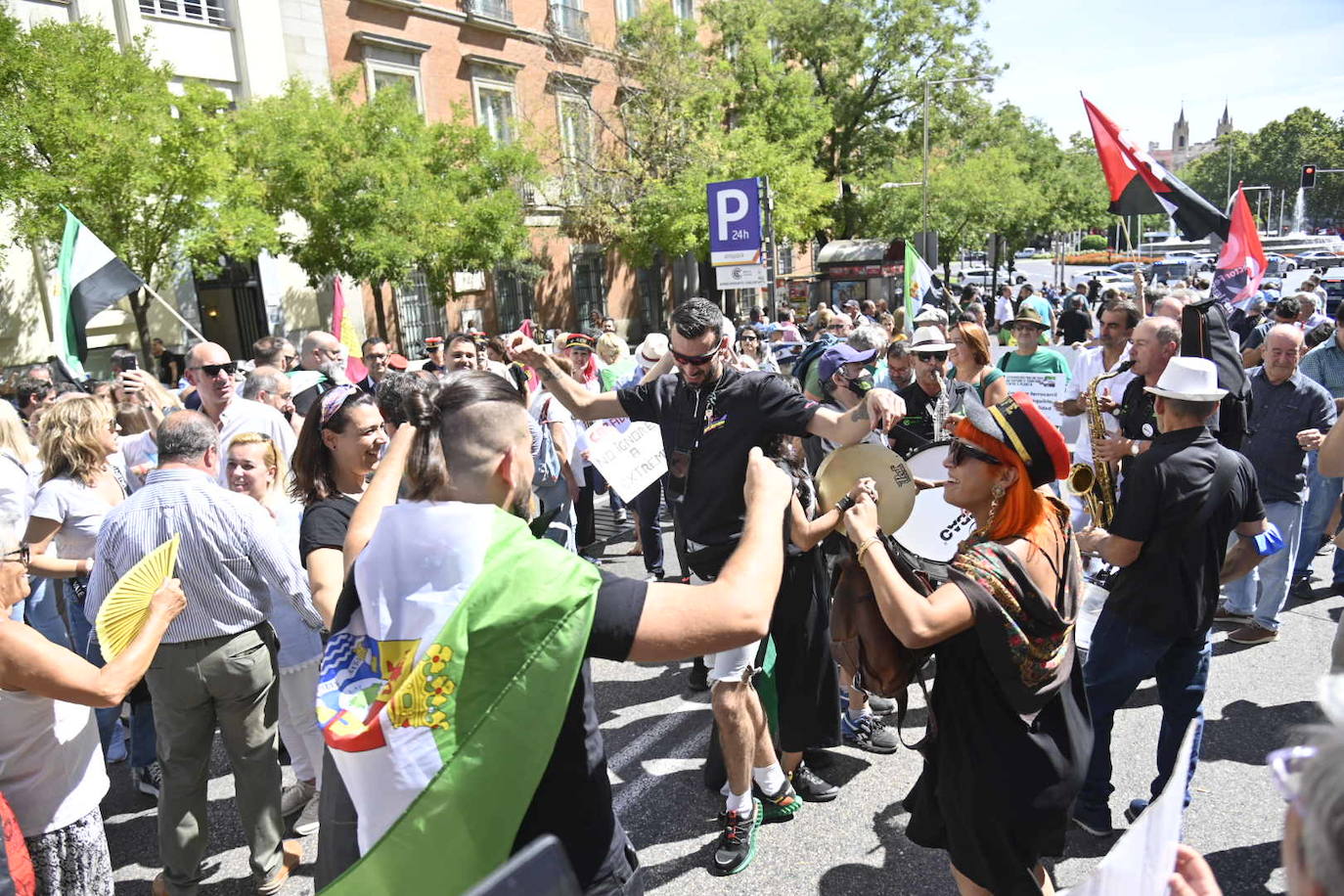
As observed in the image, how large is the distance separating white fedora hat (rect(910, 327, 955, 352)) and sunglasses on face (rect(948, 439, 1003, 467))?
3334mm

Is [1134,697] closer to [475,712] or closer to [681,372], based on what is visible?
[681,372]

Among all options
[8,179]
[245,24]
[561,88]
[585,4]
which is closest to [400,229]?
[245,24]

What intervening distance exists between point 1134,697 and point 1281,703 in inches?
28.7

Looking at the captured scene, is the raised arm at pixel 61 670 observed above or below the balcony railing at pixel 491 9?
below

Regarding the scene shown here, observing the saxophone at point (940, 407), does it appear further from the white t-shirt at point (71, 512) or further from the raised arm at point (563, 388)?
the white t-shirt at point (71, 512)

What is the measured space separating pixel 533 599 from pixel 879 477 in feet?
5.62

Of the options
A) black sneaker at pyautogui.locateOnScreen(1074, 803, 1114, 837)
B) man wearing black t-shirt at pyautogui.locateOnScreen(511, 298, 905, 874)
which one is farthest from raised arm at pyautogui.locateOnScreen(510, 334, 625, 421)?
black sneaker at pyautogui.locateOnScreen(1074, 803, 1114, 837)

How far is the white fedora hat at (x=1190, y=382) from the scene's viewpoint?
3.43 metres

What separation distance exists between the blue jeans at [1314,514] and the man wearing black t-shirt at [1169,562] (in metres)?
3.60

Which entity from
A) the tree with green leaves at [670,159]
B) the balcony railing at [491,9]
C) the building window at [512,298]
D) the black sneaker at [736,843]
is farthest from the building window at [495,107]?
the black sneaker at [736,843]

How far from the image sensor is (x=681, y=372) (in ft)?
13.3

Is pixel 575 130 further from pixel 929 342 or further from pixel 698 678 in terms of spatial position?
pixel 698 678

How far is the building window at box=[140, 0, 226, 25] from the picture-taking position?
18.8 metres

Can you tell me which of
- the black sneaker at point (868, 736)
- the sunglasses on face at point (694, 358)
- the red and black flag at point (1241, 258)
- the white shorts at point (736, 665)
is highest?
the red and black flag at point (1241, 258)
